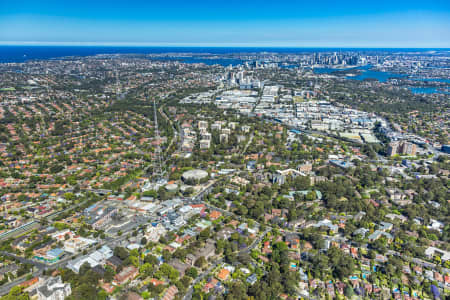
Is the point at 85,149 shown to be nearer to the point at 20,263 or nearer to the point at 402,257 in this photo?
the point at 20,263

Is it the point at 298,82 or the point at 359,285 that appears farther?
the point at 298,82

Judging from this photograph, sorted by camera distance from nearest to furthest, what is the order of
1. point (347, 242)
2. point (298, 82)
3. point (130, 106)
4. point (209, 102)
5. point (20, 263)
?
1. point (20, 263)
2. point (347, 242)
3. point (130, 106)
4. point (209, 102)
5. point (298, 82)

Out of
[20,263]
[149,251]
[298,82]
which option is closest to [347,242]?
[149,251]

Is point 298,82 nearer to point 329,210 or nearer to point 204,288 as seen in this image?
point 329,210

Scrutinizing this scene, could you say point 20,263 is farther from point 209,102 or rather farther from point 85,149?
point 209,102

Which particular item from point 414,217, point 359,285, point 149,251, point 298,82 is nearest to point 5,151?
point 149,251

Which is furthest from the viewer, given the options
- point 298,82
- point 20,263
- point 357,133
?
point 298,82

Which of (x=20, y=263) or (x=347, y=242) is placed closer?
(x=20, y=263)

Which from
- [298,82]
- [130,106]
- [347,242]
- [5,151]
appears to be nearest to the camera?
[347,242]

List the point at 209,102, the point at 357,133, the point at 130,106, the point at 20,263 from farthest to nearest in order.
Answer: the point at 209,102 < the point at 130,106 < the point at 357,133 < the point at 20,263
